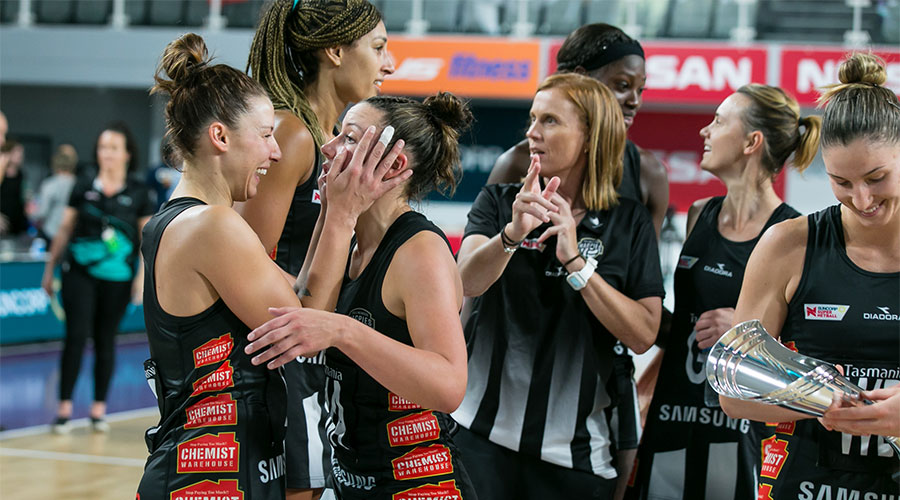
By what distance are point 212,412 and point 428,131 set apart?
0.77 m

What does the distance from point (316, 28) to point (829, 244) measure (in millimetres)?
1422

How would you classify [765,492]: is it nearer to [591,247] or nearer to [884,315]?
[884,315]

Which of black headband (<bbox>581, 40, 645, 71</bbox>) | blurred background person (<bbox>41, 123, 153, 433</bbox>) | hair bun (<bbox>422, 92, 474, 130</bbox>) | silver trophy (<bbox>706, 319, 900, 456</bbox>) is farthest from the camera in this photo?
blurred background person (<bbox>41, 123, 153, 433</bbox>)

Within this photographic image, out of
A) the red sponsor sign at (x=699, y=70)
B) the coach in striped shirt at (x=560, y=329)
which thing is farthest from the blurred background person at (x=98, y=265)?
the red sponsor sign at (x=699, y=70)

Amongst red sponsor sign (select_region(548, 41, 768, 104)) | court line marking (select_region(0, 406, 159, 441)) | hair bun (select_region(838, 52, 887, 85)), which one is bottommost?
court line marking (select_region(0, 406, 159, 441))

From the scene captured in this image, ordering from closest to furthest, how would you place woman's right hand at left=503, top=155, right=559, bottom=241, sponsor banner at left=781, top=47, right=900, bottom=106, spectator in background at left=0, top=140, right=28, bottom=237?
1. woman's right hand at left=503, top=155, right=559, bottom=241
2. spectator in background at left=0, top=140, right=28, bottom=237
3. sponsor banner at left=781, top=47, right=900, bottom=106

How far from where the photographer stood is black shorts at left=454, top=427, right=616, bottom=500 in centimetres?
268

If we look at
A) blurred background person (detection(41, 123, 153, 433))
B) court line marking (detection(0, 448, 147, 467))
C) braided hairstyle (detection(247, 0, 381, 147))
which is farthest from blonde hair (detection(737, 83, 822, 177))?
blurred background person (detection(41, 123, 153, 433))

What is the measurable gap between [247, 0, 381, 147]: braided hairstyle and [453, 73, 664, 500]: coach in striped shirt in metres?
0.58

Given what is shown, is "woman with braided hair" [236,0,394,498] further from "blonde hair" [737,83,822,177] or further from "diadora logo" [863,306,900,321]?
"diadora logo" [863,306,900,321]

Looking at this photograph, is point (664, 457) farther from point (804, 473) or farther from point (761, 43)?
point (761, 43)

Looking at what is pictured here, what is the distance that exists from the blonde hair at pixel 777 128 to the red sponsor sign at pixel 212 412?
176 cm

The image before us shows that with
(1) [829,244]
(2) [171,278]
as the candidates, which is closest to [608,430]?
(1) [829,244]

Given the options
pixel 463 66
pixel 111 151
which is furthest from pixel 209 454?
pixel 463 66
